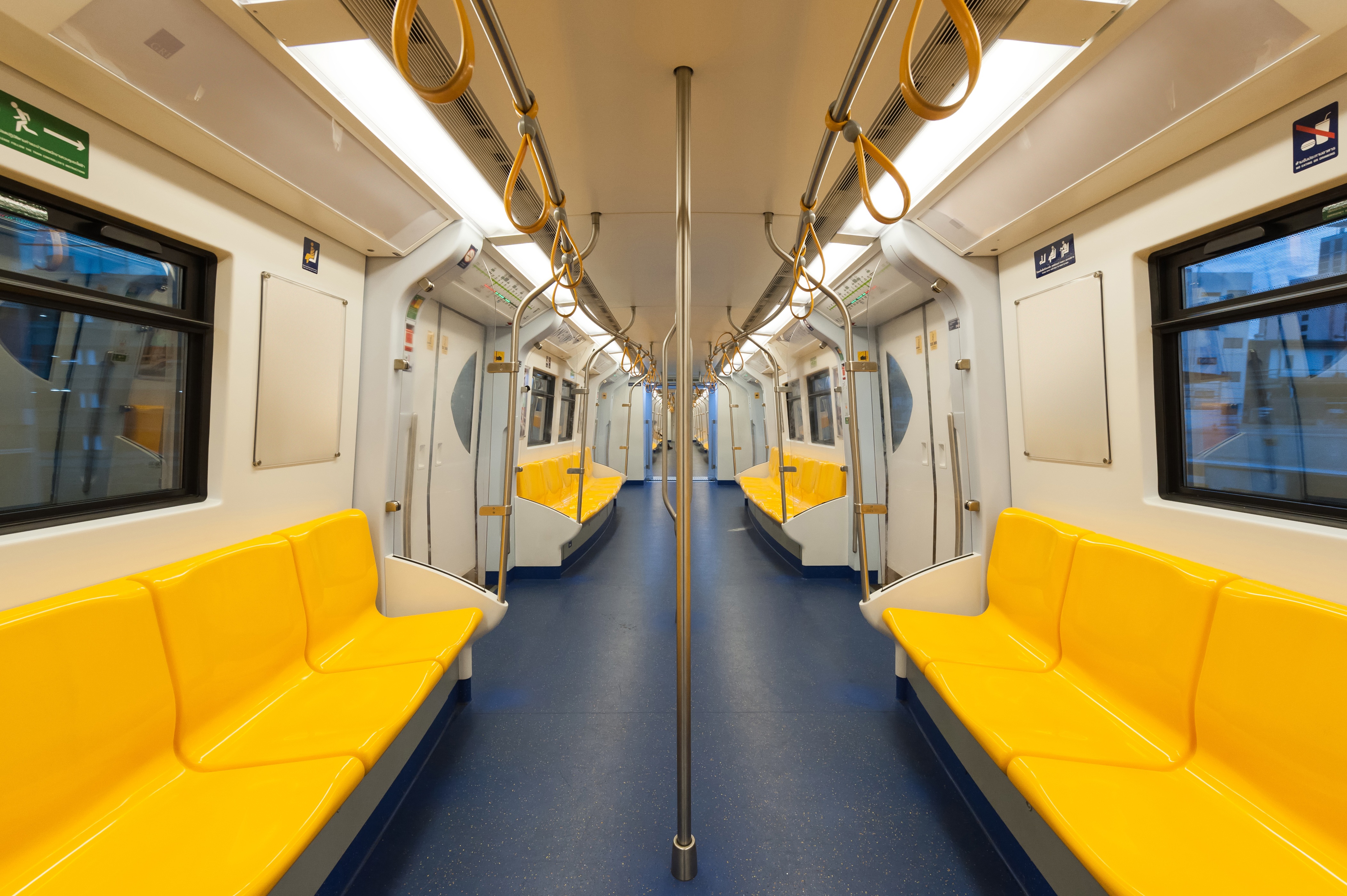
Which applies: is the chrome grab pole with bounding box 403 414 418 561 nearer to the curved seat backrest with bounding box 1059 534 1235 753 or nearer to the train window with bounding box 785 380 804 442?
the curved seat backrest with bounding box 1059 534 1235 753

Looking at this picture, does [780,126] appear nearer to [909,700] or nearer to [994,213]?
[994,213]

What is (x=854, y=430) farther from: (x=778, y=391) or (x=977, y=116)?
(x=778, y=391)

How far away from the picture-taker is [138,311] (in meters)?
1.65

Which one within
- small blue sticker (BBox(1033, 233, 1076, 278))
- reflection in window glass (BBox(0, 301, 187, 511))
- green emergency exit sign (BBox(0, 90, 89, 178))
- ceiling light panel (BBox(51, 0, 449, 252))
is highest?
ceiling light panel (BBox(51, 0, 449, 252))

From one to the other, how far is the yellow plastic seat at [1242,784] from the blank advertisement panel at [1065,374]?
0.91 meters

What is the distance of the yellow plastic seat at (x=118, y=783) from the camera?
1.04 metres

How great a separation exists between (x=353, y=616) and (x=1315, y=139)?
4.24m

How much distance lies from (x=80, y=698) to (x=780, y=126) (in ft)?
10.1

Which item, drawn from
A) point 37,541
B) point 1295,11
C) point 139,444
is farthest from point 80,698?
point 1295,11

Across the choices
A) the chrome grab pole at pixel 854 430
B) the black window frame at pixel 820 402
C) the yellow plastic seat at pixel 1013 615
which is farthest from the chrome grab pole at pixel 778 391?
the yellow plastic seat at pixel 1013 615

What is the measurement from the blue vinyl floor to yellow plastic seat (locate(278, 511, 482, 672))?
560 millimetres

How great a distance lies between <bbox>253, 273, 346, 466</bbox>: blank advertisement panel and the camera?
2.06 meters

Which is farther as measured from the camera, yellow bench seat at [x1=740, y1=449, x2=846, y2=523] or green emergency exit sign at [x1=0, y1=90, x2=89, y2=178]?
yellow bench seat at [x1=740, y1=449, x2=846, y2=523]

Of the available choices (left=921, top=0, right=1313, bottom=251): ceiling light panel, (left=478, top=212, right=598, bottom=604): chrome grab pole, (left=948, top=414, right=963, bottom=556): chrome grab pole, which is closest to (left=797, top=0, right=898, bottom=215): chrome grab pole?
(left=921, top=0, right=1313, bottom=251): ceiling light panel
